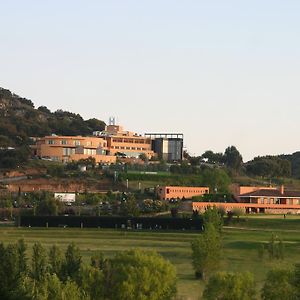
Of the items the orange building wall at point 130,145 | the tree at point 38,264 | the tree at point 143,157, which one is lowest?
the tree at point 38,264

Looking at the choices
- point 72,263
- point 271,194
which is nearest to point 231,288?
point 72,263

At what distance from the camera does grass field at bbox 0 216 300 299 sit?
47500 millimetres

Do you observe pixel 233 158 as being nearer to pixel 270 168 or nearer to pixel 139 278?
pixel 270 168

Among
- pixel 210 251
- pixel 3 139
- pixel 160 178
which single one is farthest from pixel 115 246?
pixel 3 139

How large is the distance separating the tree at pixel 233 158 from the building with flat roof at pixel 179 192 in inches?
1425

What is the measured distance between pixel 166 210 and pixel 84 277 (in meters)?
51.7

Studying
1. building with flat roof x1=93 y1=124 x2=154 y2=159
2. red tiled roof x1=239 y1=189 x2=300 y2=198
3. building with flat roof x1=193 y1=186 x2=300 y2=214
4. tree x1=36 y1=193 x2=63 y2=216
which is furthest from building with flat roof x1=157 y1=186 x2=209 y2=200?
building with flat roof x1=93 y1=124 x2=154 y2=159

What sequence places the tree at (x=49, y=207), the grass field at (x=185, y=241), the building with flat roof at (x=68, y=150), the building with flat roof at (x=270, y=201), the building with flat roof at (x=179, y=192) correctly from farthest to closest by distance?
the building with flat roof at (x=68, y=150)
the building with flat roof at (x=179, y=192)
the building with flat roof at (x=270, y=201)
the tree at (x=49, y=207)
the grass field at (x=185, y=241)

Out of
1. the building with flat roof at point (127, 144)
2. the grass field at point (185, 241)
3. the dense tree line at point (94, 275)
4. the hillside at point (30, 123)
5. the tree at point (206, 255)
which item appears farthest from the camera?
the hillside at point (30, 123)

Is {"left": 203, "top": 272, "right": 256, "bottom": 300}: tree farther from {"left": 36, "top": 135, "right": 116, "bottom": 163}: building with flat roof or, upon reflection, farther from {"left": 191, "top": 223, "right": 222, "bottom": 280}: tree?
{"left": 36, "top": 135, "right": 116, "bottom": 163}: building with flat roof

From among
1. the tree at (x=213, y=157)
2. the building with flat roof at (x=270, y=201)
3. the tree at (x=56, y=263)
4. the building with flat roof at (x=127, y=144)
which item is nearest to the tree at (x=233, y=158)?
the tree at (x=213, y=157)

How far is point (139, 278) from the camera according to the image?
3475 centimetres

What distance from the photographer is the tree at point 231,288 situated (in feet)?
107

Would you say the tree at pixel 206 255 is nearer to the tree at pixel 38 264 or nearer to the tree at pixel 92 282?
the tree at pixel 38 264
